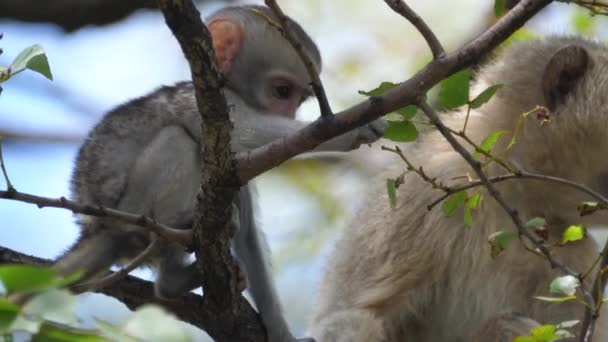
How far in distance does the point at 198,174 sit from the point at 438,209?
1.24 metres

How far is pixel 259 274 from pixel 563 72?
60.4 inches

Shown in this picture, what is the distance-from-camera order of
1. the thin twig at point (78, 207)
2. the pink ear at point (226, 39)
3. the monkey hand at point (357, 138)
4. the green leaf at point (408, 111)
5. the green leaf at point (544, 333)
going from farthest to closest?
the pink ear at point (226, 39) < the monkey hand at point (357, 138) < the green leaf at point (408, 111) < the thin twig at point (78, 207) < the green leaf at point (544, 333)

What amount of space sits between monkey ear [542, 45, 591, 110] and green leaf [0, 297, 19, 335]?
312 centimetres

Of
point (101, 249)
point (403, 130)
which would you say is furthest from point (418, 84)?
point (101, 249)

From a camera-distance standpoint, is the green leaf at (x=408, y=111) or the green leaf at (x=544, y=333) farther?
the green leaf at (x=408, y=111)

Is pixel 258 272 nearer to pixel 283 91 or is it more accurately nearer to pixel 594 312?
pixel 283 91

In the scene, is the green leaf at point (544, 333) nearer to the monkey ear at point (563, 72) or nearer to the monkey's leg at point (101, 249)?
the monkey's leg at point (101, 249)

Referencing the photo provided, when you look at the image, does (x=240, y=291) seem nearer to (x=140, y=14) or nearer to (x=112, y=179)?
(x=112, y=179)

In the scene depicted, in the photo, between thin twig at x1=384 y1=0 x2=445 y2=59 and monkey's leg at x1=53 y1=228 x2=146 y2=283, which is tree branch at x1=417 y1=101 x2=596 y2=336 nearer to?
thin twig at x1=384 y1=0 x2=445 y2=59

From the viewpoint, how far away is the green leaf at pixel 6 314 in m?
1.43

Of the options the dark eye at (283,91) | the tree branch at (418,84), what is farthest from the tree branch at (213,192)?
the dark eye at (283,91)

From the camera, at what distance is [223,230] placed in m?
3.10

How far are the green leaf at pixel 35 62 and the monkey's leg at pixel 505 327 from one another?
2.25 metres

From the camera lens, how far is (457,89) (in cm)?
281
